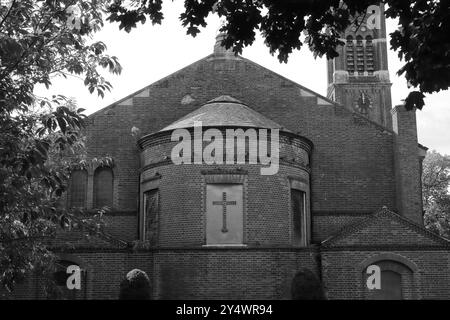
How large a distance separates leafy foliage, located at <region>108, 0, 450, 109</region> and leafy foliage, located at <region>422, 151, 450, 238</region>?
44202 mm

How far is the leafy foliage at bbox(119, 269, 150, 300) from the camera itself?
1969cm

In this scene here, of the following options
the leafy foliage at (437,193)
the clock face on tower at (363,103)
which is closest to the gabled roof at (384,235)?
the leafy foliage at (437,193)

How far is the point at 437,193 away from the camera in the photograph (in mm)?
55938

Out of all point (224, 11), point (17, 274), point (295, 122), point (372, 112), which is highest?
point (372, 112)

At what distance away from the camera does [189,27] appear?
9.18 meters

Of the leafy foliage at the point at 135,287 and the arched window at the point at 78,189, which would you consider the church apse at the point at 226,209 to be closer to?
the leafy foliage at the point at 135,287

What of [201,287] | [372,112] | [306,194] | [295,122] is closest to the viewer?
[201,287]

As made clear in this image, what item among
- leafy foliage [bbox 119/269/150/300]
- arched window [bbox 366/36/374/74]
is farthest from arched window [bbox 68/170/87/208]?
arched window [bbox 366/36/374/74]

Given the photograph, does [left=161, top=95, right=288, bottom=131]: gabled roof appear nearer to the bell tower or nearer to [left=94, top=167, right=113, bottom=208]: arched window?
[left=94, top=167, right=113, bottom=208]: arched window

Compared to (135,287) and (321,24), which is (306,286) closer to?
(135,287)

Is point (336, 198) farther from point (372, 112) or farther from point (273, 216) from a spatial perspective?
point (372, 112)

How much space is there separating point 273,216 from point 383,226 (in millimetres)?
3533

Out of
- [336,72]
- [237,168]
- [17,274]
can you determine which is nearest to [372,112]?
[336,72]

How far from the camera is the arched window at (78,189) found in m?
25.9
